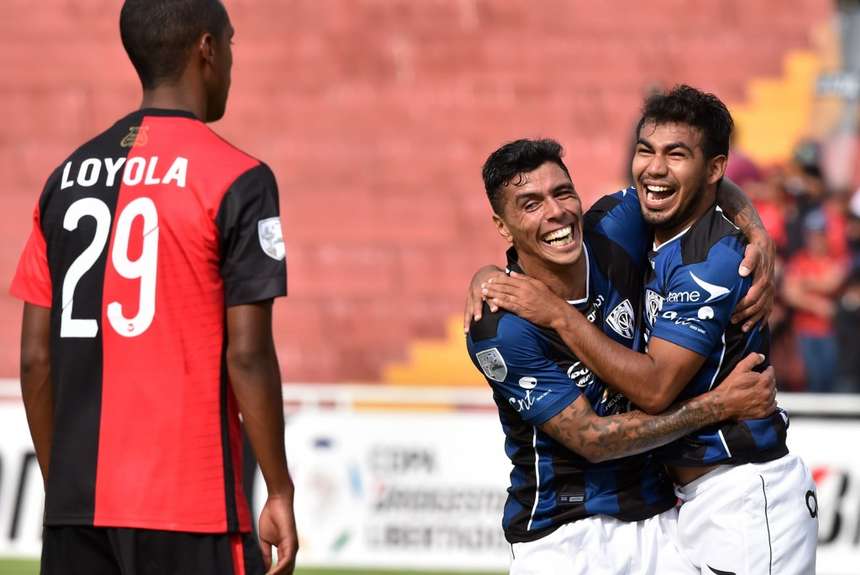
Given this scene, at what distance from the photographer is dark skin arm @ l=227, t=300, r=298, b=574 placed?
10.8 ft

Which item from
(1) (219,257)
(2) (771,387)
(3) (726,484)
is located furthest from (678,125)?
(1) (219,257)

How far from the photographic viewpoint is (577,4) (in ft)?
44.2

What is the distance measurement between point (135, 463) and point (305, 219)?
32.0 feet

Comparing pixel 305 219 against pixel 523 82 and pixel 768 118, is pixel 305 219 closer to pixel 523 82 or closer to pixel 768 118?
pixel 523 82

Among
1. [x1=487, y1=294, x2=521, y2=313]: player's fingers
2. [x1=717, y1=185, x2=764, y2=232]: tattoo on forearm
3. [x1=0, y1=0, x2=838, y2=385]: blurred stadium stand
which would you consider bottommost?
[x1=487, y1=294, x2=521, y2=313]: player's fingers

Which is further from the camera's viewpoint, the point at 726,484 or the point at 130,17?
the point at 726,484

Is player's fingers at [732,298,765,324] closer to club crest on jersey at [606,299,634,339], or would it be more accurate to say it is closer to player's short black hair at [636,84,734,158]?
club crest on jersey at [606,299,634,339]

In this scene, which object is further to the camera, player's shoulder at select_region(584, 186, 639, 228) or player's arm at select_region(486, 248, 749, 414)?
player's shoulder at select_region(584, 186, 639, 228)

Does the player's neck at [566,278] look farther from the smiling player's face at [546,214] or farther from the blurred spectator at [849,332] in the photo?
the blurred spectator at [849,332]

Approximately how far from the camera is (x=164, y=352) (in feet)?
10.9

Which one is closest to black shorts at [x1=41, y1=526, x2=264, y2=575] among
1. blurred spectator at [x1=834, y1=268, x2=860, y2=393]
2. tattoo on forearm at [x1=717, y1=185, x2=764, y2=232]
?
tattoo on forearm at [x1=717, y1=185, x2=764, y2=232]

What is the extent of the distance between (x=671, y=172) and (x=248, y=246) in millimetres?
1413

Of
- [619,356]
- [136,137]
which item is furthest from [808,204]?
[136,137]

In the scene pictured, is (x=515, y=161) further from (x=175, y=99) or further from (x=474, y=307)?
(x=175, y=99)
